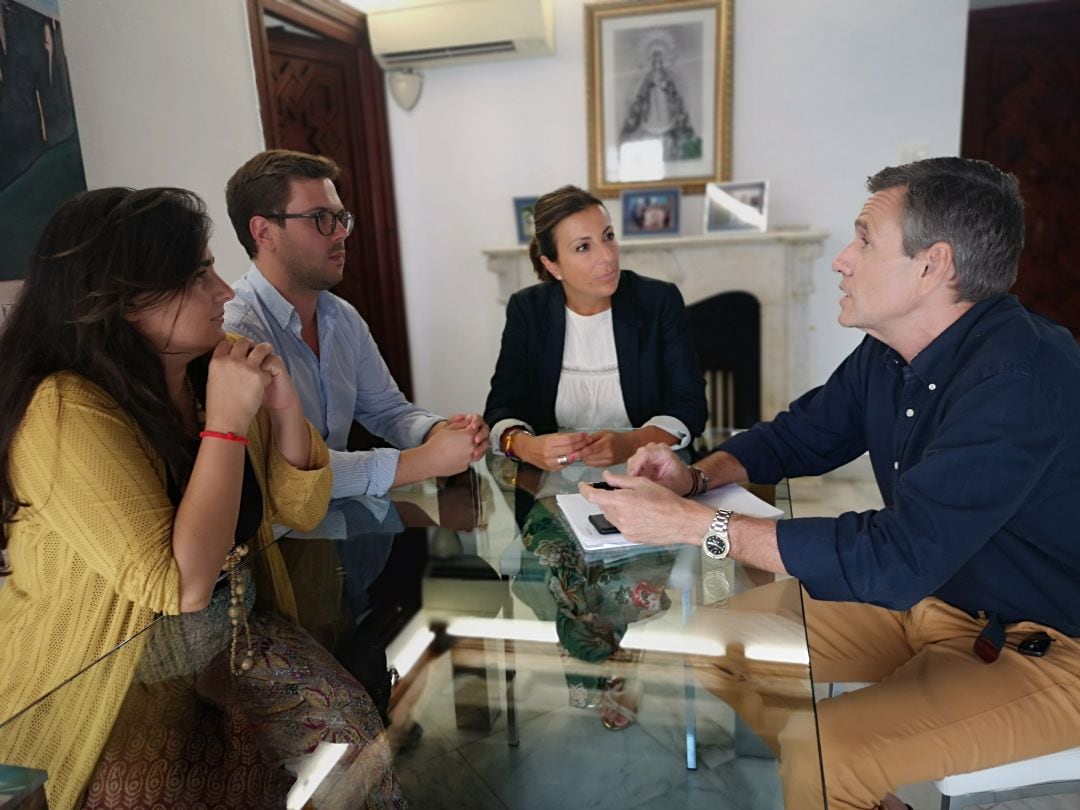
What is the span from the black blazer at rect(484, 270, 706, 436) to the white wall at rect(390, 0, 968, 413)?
5.01 feet

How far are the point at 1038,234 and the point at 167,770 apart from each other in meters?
4.68

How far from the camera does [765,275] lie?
10.9 feet

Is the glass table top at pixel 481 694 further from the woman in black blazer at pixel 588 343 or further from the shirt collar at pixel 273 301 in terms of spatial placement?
the woman in black blazer at pixel 588 343

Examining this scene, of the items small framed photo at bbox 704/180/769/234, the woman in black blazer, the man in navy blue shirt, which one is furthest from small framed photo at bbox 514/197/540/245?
the man in navy blue shirt

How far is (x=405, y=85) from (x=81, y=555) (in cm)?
302

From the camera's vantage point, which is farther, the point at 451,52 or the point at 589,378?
the point at 451,52

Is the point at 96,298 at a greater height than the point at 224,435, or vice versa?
the point at 96,298

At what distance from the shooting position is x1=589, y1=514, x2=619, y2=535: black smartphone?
125cm

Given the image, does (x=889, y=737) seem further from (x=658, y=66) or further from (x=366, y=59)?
(x=366, y=59)

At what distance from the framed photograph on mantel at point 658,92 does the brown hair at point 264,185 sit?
1956mm

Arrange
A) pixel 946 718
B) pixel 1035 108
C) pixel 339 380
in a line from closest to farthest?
pixel 946 718
pixel 339 380
pixel 1035 108

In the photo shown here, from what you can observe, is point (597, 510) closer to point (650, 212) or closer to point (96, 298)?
point (96, 298)

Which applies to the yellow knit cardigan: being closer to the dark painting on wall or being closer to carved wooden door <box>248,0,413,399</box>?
the dark painting on wall

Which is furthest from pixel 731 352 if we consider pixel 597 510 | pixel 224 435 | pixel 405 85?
pixel 224 435
